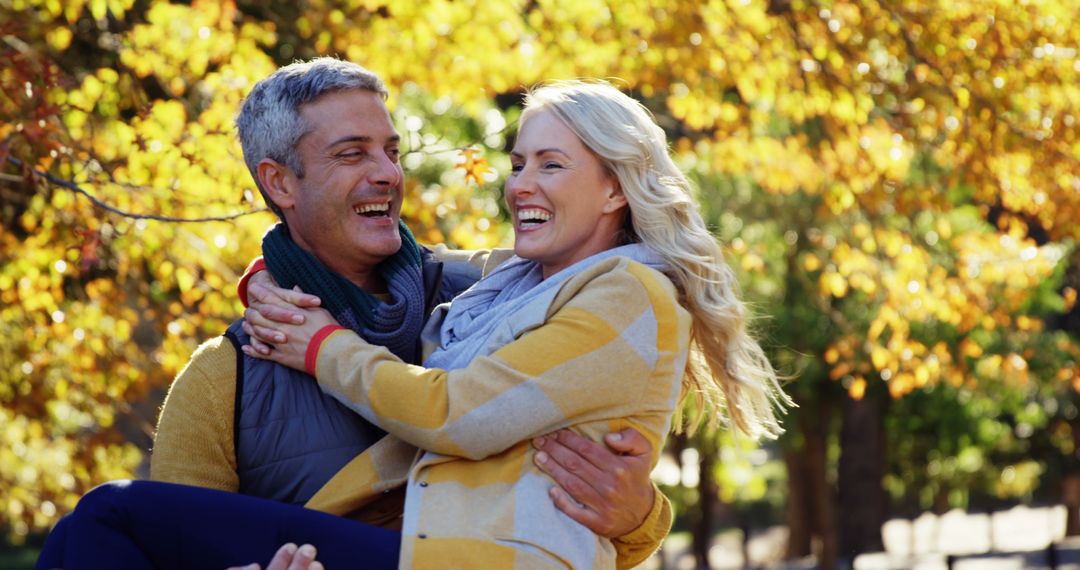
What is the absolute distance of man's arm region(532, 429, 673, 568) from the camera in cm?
322

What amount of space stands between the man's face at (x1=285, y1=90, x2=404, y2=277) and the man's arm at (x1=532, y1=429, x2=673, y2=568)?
0.81 meters

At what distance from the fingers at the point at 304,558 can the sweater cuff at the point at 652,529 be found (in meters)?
0.81

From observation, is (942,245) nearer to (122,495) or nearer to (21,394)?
(21,394)

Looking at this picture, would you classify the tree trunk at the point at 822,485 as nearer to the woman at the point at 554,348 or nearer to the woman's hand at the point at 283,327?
the woman at the point at 554,348

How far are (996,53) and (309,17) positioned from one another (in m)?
4.25

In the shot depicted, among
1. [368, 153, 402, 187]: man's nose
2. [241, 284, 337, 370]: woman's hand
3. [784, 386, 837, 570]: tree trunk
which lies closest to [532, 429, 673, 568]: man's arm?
[241, 284, 337, 370]: woman's hand

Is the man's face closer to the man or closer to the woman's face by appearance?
the man

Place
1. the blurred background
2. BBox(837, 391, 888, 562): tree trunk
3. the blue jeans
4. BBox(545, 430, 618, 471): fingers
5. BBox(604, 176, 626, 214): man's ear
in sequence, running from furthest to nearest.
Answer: BBox(837, 391, 888, 562): tree trunk < the blurred background < BBox(604, 176, 626, 214): man's ear < BBox(545, 430, 618, 471): fingers < the blue jeans

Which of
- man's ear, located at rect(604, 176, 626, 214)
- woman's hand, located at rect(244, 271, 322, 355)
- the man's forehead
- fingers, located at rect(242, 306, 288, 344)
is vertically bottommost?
fingers, located at rect(242, 306, 288, 344)

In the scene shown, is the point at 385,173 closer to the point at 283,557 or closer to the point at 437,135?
the point at 283,557

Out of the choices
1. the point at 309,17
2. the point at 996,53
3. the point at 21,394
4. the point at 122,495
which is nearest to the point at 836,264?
the point at 996,53

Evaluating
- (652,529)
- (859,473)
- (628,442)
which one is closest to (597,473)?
(628,442)

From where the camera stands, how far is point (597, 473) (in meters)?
3.26

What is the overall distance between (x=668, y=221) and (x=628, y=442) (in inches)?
22.6
